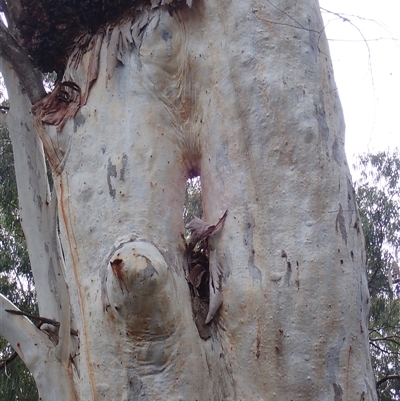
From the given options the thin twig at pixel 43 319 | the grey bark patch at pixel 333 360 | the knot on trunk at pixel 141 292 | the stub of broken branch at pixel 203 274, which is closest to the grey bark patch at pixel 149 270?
the knot on trunk at pixel 141 292

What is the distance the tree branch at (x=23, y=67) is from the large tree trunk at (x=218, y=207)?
2.64 feet

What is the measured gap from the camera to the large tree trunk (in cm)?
125

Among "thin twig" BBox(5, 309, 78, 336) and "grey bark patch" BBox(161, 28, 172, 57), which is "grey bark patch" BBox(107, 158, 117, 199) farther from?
"thin twig" BBox(5, 309, 78, 336)

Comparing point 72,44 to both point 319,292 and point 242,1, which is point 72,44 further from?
point 319,292

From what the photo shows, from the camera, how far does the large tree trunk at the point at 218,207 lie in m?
1.25

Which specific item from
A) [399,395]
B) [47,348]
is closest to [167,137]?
[47,348]

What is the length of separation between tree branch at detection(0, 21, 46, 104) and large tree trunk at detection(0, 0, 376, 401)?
2.64 ft

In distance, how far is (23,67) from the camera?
8.00 feet

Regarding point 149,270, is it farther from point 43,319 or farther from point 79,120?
point 43,319

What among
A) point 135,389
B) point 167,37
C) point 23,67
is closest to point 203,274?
point 135,389

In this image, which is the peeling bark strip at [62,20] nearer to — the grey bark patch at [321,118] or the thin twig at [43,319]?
the grey bark patch at [321,118]

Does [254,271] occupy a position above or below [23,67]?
below

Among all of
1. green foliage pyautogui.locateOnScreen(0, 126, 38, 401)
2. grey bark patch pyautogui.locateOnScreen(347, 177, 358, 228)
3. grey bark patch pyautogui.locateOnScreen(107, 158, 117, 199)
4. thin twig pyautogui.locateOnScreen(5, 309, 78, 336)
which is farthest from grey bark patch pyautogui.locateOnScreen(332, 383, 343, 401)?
green foliage pyautogui.locateOnScreen(0, 126, 38, 401)

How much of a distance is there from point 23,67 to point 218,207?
136cm
